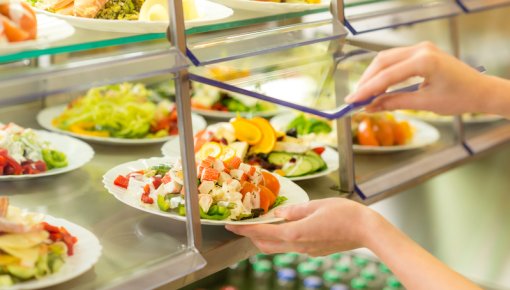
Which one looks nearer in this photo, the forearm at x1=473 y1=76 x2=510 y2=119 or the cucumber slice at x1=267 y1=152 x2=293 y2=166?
the forearm at x1=473 y1=76 x2=510 y2=119

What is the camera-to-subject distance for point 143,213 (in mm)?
1601

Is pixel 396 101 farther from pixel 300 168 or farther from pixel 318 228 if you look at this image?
pixel 300 168

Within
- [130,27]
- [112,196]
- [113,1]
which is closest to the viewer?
[130,27]

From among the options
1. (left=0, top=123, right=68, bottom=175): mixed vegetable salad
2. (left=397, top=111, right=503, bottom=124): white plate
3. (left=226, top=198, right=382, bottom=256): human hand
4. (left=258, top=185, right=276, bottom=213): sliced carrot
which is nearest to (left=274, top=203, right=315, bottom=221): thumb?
(left=226, top=198, right=382, bottom=256): human hand

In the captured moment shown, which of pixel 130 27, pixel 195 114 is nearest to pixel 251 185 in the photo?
pixel 130 27

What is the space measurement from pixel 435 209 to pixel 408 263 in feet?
6.53

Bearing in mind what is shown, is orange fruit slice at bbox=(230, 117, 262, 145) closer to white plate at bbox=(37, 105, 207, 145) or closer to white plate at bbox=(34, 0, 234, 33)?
white plate at bbox=(37, 105, 207, 145)

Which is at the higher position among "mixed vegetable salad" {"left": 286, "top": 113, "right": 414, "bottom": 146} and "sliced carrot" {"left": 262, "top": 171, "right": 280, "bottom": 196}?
"sliced carrot" {"left": 262, "top": 171, "right": 280, "bottom": 196}

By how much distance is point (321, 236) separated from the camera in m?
1.44

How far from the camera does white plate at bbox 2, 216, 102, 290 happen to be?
1.26 m

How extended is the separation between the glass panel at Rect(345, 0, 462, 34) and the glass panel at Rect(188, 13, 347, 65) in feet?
A: 0.21

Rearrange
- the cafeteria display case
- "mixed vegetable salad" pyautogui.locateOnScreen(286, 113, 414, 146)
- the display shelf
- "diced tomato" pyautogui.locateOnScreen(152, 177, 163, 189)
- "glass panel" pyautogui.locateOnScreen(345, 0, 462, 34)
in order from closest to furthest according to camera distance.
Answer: the display shelf → the cafeteria display case → "diced tomato" pyautogui.locateOnScreen(152, 177, 163, 189) → "glass panel" pyautogui.locateOnScreen(345, 0, 462, 34) → "mixed vegetable salad" pyautogui.locateOnScreen(286, 113, 414, 146)

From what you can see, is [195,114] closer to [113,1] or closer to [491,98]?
[113,1]

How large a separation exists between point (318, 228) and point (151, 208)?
13.8 inches
